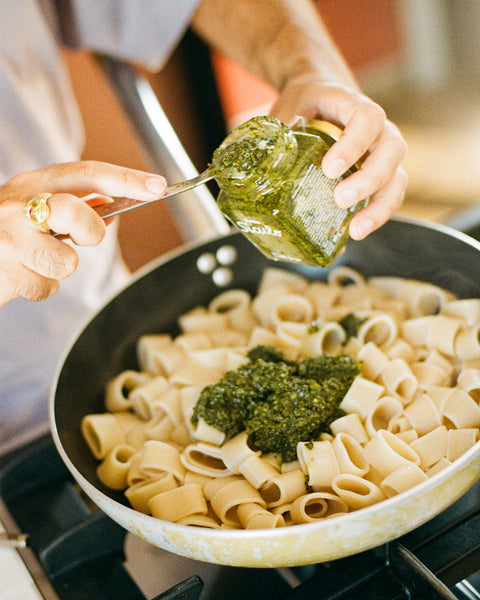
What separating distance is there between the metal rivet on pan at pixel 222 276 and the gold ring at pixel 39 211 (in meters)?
0.61

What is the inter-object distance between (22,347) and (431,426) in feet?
3.12

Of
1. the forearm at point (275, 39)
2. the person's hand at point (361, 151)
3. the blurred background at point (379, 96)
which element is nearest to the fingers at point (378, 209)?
the person's hand at point (361, 151)

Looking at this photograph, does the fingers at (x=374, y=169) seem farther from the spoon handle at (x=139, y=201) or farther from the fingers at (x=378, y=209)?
the spoon handle at (x=139, y=201)

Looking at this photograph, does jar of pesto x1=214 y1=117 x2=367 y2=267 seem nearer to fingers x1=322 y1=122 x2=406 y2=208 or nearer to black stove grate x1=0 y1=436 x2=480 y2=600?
fingers x1=322 y1=122 x2=406 y2=208

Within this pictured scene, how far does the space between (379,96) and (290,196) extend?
423 centimetres

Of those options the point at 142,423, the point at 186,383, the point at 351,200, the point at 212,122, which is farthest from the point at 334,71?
the point at 212,122

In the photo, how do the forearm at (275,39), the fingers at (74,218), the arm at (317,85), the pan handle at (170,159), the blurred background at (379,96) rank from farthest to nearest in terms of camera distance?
the blurred background at (379,96), the pan handle at (170,159), the forearm at (275,39), the arm at (317,85), the fingers at (74,218)

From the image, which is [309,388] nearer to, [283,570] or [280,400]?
[280,400]

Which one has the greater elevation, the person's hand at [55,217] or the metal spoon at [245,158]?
the person's hand at [55,217]

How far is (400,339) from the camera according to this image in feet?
3.84

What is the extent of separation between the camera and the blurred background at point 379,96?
3.20 metres

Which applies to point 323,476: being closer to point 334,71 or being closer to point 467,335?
point 467,335

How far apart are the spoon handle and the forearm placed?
453 mm

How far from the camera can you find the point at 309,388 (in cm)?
96
